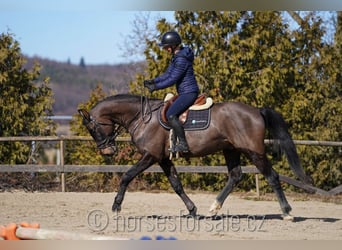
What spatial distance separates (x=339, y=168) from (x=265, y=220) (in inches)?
236

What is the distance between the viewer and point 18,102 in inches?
542

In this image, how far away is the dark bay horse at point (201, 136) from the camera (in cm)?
856

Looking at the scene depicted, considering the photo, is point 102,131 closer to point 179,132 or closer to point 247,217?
point 179,132

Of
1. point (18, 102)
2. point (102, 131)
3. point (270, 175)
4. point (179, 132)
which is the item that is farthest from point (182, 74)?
point (18, 102)

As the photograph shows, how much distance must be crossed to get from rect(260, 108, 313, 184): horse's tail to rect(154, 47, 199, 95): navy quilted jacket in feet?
3.69

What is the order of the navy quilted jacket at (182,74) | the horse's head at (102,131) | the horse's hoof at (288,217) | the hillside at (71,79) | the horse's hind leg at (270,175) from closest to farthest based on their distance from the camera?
the navy quilted jacket at (182,74)
the horse's hind leg at (270,175)
the horse's hoof at (288,217)
the horse's head at (102,131)
the hillside at (71,79)

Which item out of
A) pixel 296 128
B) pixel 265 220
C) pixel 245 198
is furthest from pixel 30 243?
pixel 296 128

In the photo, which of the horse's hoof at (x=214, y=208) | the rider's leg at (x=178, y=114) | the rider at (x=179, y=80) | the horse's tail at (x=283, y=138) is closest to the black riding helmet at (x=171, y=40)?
the rider at (x=179, y=80)

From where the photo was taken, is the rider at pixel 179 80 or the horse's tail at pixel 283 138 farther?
the horse's tail at pixel 283 138

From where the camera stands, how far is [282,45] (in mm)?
14227

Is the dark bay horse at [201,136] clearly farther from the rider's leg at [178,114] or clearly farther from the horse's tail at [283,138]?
the rider's leg at [178,114]

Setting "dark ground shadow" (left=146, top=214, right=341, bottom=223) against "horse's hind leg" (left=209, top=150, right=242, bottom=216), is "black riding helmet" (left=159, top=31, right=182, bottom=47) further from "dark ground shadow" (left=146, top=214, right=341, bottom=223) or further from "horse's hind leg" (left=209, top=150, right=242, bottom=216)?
"dark ground shadow" (left=146, top=214, right=341, bottom=223)

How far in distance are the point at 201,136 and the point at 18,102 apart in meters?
6.45

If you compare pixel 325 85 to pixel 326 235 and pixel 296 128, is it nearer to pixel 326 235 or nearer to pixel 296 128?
pixel 296 128
